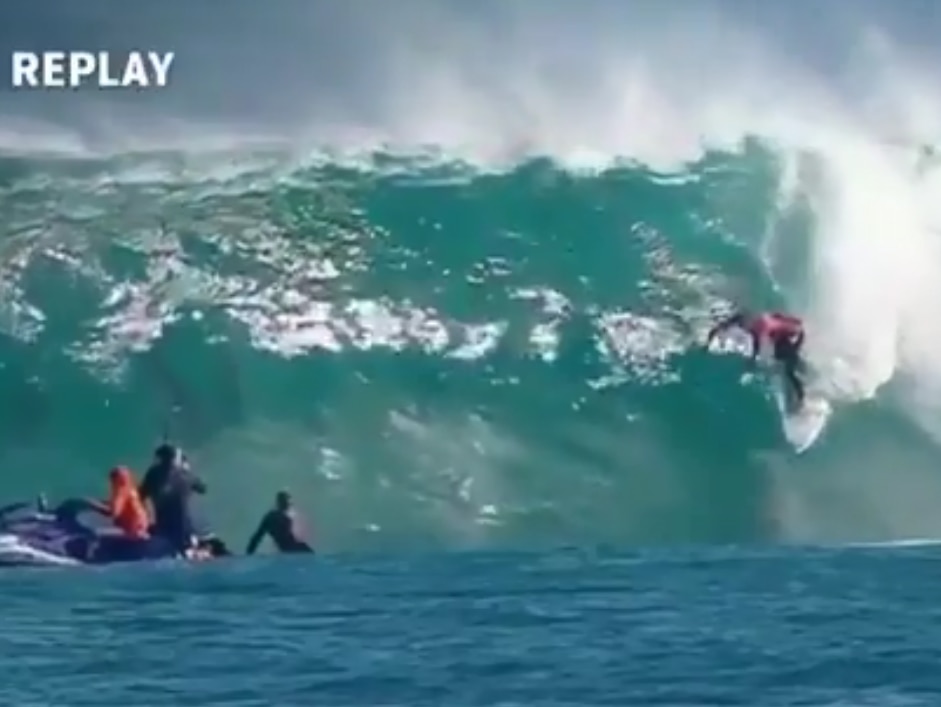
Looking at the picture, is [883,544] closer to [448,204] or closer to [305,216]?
[448,204]

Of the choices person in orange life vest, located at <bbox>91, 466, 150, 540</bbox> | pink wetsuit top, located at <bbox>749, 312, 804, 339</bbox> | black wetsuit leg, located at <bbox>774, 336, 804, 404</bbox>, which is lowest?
person in orange life vest, located at <bbox>91, 466, 150, 540</bbox>

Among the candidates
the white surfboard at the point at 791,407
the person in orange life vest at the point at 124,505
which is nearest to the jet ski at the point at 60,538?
the person in orange life vest at the point at 124,505

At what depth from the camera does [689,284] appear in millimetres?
2053

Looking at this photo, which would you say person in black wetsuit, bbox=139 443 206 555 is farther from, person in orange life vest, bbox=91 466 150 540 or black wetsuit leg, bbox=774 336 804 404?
black wetsuit leg, bbox=774 336 804 404

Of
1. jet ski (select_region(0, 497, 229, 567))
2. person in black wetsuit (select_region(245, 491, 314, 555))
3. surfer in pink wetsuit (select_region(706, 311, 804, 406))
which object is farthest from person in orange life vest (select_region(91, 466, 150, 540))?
surfer in pink wetsuit (select_region(706, 311, 804, 406))

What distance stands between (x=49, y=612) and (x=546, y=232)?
73cm

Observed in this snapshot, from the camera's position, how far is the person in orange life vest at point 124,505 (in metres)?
2.00

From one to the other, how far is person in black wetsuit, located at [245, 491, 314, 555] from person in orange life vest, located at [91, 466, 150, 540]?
14 cm

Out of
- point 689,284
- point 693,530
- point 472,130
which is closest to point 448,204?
point 472,130

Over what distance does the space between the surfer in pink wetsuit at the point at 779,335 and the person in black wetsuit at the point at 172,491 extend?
647 mm

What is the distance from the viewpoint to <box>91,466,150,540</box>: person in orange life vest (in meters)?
2.00

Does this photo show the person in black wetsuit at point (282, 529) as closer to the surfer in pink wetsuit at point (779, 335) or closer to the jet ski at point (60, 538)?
the jet ski at point (60, 538)

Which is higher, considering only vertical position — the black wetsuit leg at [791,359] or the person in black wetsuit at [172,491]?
the black wetsuit leg at [791,359]

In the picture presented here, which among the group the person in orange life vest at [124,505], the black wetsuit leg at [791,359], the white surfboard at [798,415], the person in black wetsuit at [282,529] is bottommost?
the person in black wetsuit at [282,529]
